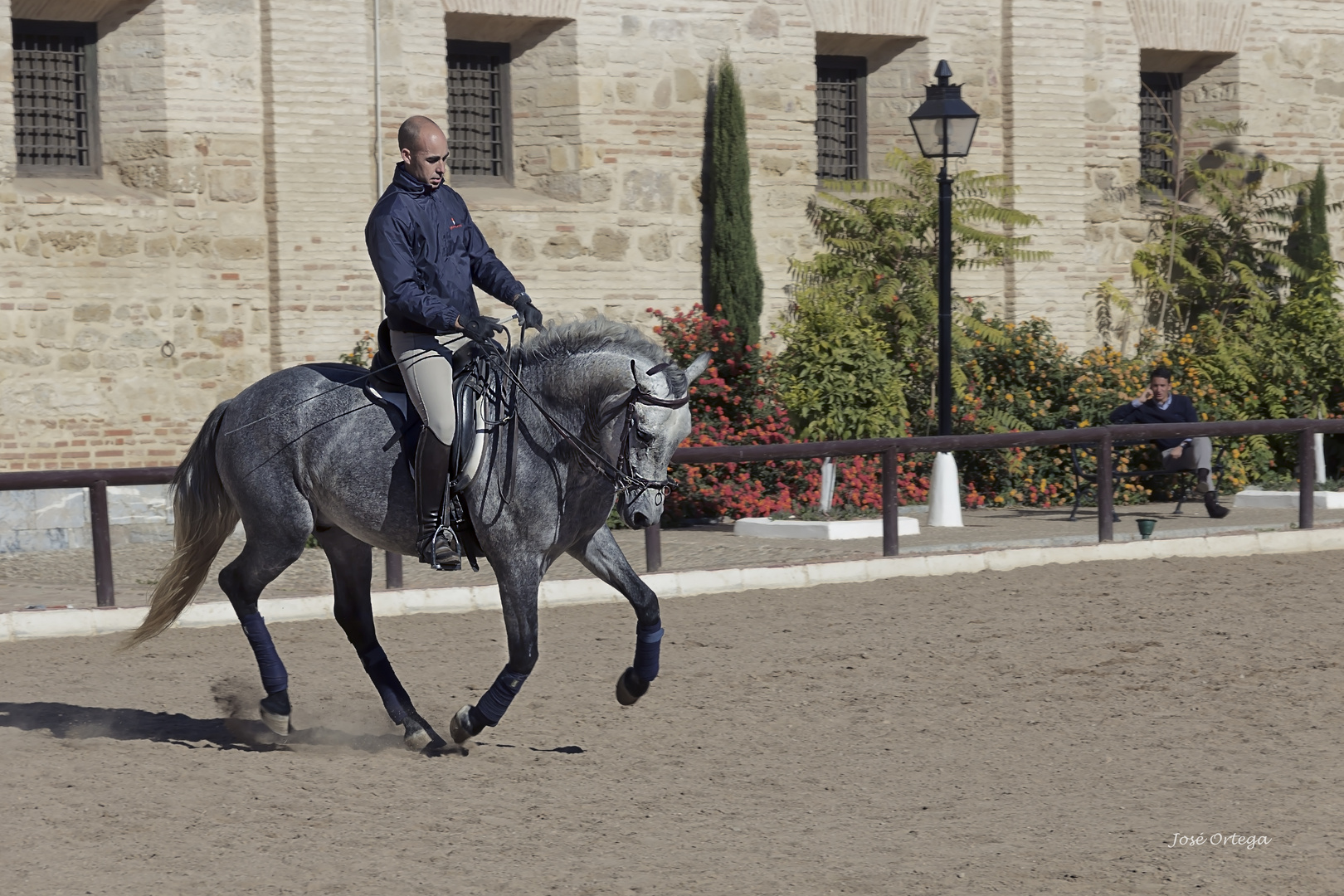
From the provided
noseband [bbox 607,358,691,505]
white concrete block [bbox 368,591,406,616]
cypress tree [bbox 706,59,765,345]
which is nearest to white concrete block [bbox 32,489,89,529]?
white concrete block [bbox 368,591,406,616]

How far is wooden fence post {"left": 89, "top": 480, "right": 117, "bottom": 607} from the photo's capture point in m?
10.7

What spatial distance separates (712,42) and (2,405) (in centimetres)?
811

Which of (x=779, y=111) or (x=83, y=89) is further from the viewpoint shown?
(x=779, y=111)

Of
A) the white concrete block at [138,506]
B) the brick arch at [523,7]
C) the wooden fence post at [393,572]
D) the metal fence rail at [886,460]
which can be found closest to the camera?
the metal fence rail at [886,460]

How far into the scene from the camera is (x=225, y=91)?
15.8 metres

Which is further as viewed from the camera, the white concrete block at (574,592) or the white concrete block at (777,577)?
the white concrete block at (777,577)

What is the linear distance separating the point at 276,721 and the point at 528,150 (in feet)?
37.2

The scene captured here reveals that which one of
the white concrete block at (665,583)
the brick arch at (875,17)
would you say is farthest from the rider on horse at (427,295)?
the brick arch at (875,17)

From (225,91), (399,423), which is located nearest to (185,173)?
(225,91)

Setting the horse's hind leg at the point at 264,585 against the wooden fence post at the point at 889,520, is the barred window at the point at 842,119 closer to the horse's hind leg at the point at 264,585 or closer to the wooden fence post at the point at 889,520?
the wooden fence post at the point at 889,520

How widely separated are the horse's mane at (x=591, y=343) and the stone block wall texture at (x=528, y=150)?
9305mm

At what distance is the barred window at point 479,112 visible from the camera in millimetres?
17812

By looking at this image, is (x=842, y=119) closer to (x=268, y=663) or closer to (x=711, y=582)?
(x=711, y=582)

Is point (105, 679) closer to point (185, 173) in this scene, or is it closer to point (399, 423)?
point (399, 423)
